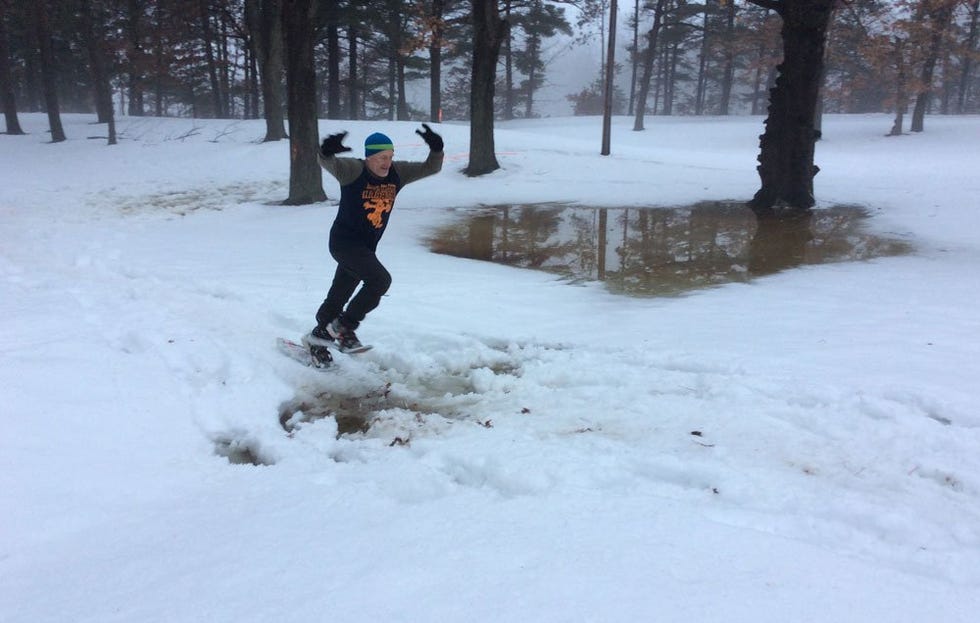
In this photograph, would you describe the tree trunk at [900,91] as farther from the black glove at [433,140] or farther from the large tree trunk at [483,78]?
the black glove at [433,140]

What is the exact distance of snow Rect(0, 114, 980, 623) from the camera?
2.36 metres

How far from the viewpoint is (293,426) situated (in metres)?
4.10

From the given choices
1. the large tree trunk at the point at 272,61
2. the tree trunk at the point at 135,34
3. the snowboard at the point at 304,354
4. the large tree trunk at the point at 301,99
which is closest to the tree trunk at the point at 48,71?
the tree trunk at the point at 135,34

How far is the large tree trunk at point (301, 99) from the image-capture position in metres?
11.9

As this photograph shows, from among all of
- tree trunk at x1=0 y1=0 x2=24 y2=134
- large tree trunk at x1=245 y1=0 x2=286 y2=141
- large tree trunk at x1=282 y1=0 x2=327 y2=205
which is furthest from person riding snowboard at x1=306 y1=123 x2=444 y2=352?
tree trunk at x1=0 y1=0 x2=24 y2=134

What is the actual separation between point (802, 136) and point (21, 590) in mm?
12048

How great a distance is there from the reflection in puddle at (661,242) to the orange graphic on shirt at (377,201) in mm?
3140

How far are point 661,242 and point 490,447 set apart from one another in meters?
6.95

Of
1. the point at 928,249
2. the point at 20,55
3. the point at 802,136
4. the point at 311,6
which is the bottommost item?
the point at 928,249

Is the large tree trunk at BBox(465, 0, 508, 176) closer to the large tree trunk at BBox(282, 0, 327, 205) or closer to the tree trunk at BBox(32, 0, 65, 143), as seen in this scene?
the large tree trunk at BBox(282, 0, 327, 205)

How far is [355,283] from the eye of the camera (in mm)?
5156

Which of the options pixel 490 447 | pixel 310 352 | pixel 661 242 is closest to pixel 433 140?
pixel 310 352

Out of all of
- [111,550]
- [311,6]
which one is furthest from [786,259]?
[311,6]

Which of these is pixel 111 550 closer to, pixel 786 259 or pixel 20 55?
pixel 786 259
